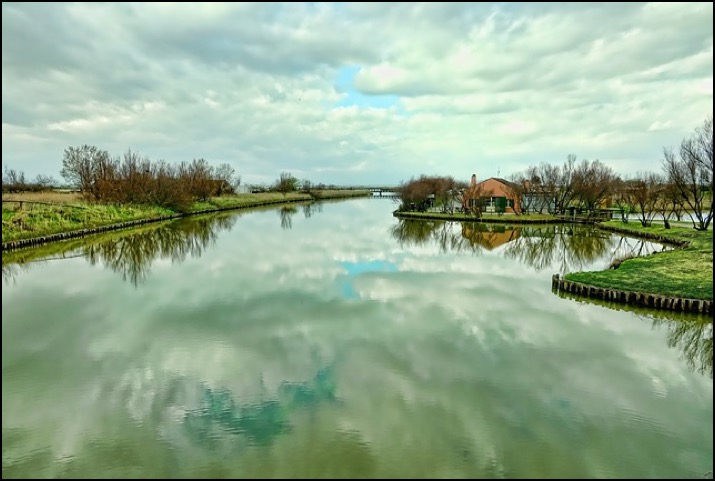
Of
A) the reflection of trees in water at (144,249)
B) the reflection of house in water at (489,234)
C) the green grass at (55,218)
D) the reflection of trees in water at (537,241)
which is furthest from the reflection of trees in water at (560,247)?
the green grass at (55,218)

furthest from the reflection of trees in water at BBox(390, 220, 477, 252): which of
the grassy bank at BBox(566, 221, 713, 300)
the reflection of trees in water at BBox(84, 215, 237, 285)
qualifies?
the reflection of trees in water at BBox(84, 215, 237, 285)

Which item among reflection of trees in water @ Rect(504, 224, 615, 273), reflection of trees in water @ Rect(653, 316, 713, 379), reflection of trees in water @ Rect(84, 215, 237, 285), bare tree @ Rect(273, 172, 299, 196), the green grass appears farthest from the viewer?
bare tree @ Rect(273, 172, 299, 196)

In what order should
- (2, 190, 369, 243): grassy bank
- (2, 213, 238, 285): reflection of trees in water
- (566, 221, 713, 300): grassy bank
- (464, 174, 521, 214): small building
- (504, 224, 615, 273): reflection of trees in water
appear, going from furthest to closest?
(464, 174, 521, 214): small building, (2, 190, 369, 243): grassy bank, (504, 224, 615, 273): reflection of trees in water, (2, 213, 238, 285): reflection of trees in water, (566, 221, 713, 300): grassy bank

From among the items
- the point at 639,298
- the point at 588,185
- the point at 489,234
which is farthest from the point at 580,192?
the point at 639,298

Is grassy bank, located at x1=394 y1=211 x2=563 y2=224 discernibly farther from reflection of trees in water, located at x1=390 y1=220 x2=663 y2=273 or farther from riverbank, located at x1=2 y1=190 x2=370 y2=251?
riverbank, located at x1=2 y1=190 x2=370 y2=251

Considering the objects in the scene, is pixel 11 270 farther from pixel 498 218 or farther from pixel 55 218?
pixel 498 218

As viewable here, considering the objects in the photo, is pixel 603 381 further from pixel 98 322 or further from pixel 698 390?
pixel 98 322

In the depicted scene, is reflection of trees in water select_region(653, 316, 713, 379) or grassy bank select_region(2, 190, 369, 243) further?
grassy bank select_region(2, 190, 369, 243)

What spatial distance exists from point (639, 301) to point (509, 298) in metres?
3.19

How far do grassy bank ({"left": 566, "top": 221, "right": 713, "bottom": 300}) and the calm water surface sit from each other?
133 cm

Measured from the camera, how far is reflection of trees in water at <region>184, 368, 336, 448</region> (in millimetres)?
5465

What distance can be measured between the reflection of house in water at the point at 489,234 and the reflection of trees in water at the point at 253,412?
17.6 m

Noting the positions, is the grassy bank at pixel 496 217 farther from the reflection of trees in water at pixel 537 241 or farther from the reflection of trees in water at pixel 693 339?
the reflection of trees in water at pixel 693 339

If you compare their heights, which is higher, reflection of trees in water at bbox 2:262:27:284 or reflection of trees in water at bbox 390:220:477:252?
reflection of trees in water at bbox 390:220:477:252
